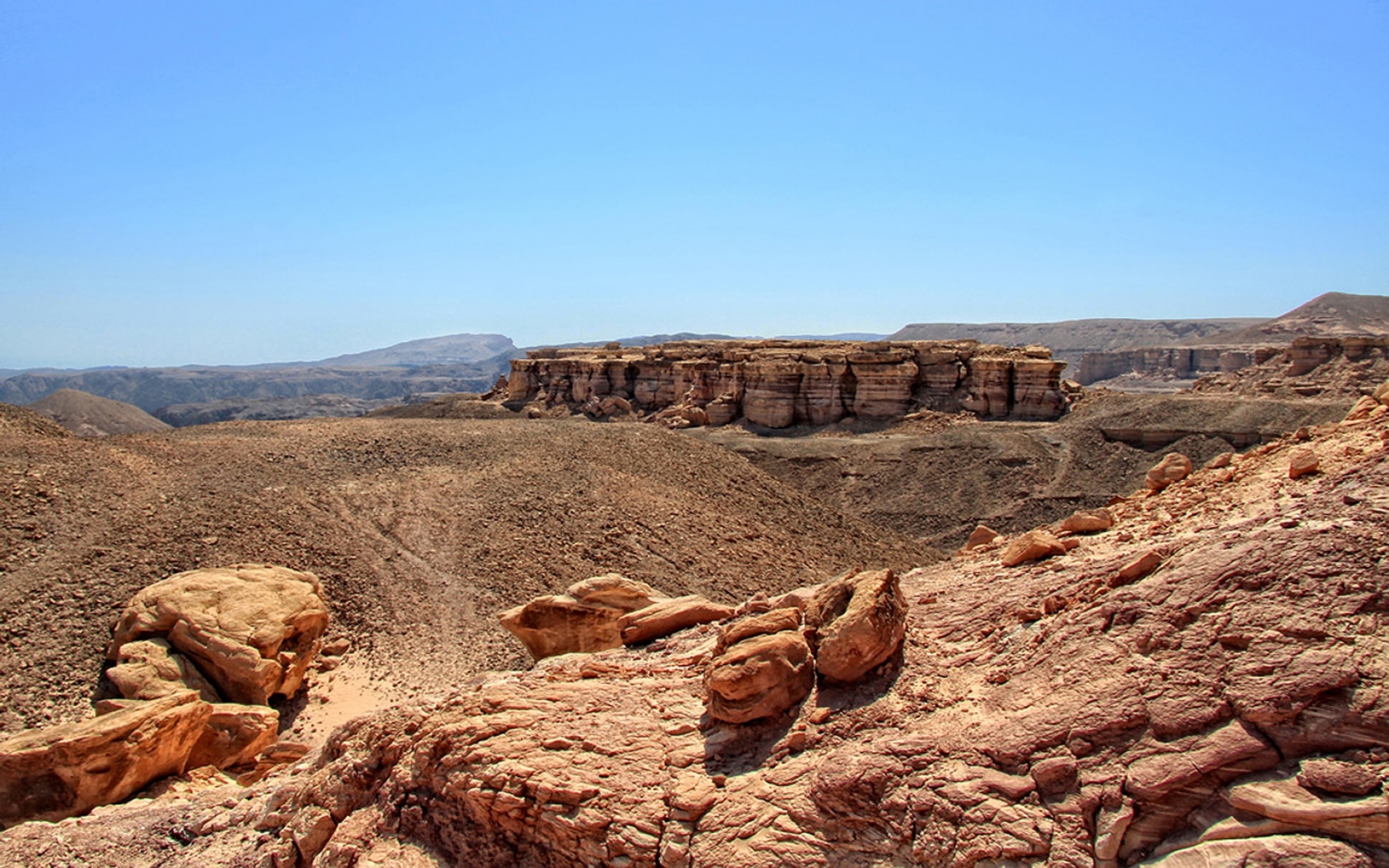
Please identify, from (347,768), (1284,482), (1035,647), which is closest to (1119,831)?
(1035,647)

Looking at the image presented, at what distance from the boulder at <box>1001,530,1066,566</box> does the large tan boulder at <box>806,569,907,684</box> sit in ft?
5.99

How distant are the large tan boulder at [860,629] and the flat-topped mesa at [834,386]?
35.1m

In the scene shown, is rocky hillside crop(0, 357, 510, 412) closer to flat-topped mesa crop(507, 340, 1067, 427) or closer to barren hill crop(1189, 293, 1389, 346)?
flat-topped mesa crop(507, 340, 1067, 427)

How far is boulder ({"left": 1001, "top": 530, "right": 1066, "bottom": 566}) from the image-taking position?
8.48m

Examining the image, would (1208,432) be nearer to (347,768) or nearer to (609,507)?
(609,507)

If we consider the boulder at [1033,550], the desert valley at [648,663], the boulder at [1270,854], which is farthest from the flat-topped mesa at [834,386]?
the boulder at [1270,854]

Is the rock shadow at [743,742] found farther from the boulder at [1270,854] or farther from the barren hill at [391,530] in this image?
the barren hill at [391,530]

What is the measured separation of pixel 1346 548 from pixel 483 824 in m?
6.31

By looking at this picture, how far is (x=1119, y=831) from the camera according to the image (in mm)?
4863

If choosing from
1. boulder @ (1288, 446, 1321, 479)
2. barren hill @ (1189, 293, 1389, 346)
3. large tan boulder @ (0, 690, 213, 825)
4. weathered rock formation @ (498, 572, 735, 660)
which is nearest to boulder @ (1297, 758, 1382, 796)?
boulder @ (1288, 446, 1321, 479)

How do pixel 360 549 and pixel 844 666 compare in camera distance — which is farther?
pixel 360 549

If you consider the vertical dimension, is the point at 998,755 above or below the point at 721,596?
above

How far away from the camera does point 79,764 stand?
33.6ft

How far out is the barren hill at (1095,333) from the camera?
143250 millimetres
